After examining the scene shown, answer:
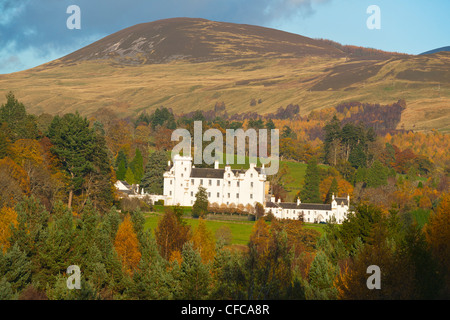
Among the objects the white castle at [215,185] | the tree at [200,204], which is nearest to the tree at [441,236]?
the tree at [200,204]

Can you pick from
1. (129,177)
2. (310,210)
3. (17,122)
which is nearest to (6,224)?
(17,122)

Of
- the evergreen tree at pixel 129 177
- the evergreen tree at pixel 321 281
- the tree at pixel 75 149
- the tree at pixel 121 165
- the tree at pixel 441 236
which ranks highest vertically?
the tree at pixel 75 149

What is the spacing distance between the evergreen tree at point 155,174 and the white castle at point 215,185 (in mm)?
1748

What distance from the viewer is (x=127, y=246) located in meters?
55.7

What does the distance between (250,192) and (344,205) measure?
1384 centimetres

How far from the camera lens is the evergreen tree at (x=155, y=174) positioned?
365 ft

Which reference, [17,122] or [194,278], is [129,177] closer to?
[17,122]

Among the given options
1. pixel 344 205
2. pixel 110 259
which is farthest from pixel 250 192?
pixel 110 259

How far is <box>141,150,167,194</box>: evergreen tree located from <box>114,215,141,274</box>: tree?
170 ft

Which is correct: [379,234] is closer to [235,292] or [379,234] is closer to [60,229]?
[235,292]

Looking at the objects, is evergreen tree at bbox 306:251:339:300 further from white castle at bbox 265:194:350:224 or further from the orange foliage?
white castle at bbox 265:194:350:224

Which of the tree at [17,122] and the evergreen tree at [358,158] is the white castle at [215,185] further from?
the evergreen tree at [358,158]

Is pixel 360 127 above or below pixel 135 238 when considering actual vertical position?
above

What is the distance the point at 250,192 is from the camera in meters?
108
